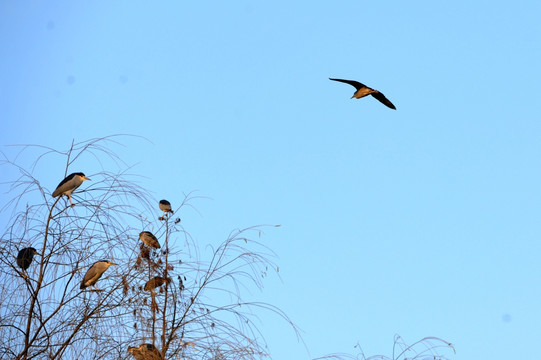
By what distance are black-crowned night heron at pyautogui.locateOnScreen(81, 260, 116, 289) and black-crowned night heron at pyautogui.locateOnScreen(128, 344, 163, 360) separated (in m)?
0.56

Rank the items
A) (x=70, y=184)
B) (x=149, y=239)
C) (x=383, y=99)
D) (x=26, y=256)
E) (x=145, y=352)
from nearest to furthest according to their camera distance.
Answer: (x=145, y=352)
(x=26, y=256)
(x=149, y=239)
(x=70, y=184)
(x=383, y=99)

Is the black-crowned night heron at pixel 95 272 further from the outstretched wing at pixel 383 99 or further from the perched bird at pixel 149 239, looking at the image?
the outstretched wing at pixel 383 99

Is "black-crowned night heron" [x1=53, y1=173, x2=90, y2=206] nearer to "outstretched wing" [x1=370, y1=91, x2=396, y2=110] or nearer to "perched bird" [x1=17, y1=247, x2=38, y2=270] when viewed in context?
"perched bird" [x1=17, y1=247, x2=38, y2=270]

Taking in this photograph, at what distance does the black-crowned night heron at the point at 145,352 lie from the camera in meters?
5.66

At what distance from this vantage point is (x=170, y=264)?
245 inches

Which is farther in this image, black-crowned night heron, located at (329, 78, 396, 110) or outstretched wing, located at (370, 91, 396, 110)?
outstretched wing, located at (370, 91, 396, 110)

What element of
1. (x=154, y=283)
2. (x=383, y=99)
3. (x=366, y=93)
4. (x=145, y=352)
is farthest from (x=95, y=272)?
(x=383, y=99)

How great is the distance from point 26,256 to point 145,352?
125 cm

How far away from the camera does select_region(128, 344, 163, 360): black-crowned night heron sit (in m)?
5.66

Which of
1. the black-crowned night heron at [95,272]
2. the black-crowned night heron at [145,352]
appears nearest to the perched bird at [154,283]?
the black-crowned night heron at [95,272]

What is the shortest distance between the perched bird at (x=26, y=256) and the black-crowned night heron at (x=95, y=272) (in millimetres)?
453

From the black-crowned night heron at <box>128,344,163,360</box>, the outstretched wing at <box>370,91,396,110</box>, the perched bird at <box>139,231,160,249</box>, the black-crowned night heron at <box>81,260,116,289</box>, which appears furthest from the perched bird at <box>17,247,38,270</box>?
the outstretched wing at <box>370,91,396,110</box>

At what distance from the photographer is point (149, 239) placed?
6.34m

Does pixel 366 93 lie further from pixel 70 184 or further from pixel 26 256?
pixel 26 256
